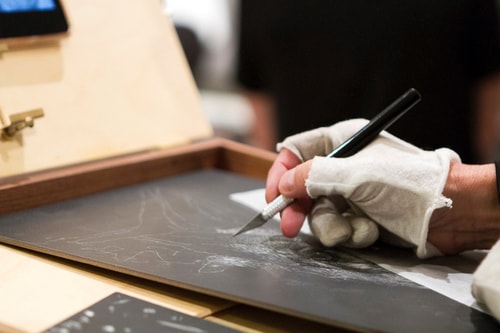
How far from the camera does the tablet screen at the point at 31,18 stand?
0.79m

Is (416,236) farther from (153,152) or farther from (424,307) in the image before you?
(153,152)

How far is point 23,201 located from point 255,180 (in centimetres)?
29

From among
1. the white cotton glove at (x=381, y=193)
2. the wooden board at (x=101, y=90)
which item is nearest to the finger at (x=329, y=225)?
the white cotton glove at (x=381, y=193)

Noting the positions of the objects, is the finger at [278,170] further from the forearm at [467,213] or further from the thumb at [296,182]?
the forearm at [467,213]

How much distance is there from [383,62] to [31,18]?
0.83m

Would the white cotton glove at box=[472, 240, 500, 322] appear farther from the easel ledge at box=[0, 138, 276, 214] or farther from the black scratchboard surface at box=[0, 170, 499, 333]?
the easel ledge at box=[0, 138, 276, 214]

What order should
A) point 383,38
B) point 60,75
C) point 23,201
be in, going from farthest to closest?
point 383,38
point 60,75
point 23,201

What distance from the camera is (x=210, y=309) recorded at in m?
0.53

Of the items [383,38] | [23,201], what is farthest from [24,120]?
[383,38]

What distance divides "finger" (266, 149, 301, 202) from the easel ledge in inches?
6.2

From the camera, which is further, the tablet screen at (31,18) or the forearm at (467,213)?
the tablet screen at (31,18)

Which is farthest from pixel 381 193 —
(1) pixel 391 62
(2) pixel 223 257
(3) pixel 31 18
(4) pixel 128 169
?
(1) pixel 391 62

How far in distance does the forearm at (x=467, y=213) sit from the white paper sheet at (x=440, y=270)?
2 centimetres

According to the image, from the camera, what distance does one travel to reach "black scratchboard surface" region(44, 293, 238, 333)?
1.58 ft
